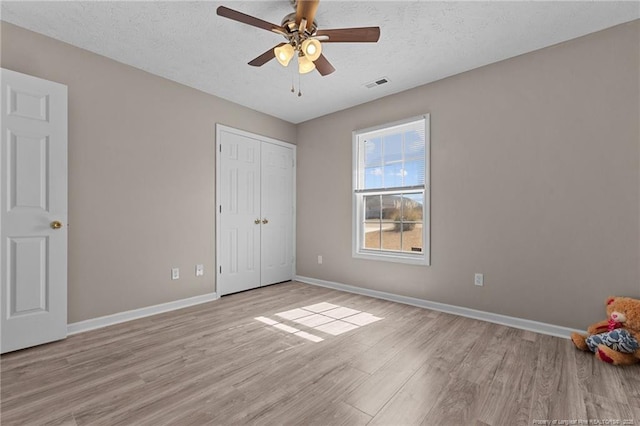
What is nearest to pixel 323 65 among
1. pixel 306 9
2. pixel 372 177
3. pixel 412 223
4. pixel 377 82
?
pixel 306 9

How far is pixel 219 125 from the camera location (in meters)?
3.80

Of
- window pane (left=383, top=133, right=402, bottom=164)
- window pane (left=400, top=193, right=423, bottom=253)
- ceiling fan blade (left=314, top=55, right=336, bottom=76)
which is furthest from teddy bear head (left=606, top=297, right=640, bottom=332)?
ceiling fan blade (left=314, top=55, right=336, bottom=76)

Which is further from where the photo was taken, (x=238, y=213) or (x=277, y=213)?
(x=277, y=213)

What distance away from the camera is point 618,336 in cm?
205

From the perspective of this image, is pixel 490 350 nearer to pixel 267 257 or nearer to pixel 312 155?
pixel 267 257

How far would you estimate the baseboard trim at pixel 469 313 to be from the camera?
2.60m

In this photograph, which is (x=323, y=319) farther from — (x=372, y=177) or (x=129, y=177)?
A: (x=129, y=177)

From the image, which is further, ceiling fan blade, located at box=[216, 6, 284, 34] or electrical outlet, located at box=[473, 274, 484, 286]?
electrical outlet, located at box=[473, 274, 484, 286]

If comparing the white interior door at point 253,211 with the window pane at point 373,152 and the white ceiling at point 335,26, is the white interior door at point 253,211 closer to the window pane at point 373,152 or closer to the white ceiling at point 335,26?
the white ceiling at point 335,26

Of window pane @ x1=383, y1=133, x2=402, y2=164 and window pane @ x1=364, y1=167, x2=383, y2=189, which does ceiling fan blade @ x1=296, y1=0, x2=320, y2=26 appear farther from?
window pane @ x1=364, y1=167, x2=383, y2=189

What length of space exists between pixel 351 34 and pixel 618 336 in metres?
2.84

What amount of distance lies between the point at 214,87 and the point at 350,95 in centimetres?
169

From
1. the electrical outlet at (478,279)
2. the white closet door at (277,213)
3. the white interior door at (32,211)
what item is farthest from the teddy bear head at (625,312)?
the white interior door at (32,211)

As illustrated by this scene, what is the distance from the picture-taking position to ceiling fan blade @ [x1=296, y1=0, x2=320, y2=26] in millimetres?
1807
